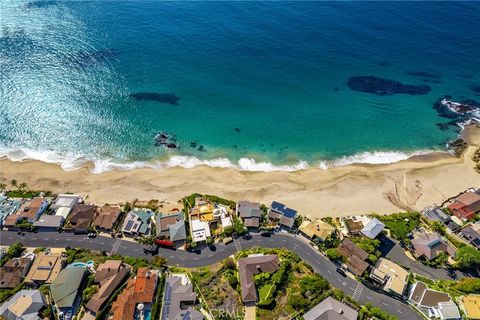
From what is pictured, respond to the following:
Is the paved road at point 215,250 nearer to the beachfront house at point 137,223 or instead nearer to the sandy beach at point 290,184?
the beachfront house at point 137,223

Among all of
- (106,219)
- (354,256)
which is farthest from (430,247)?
(106,219)

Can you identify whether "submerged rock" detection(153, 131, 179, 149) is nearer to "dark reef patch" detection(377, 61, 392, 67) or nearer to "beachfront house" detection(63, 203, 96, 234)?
"beachfront house" detection(63, 203, 96, 234)

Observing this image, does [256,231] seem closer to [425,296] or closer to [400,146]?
[425,296]

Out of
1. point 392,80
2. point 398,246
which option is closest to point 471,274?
point 398,246

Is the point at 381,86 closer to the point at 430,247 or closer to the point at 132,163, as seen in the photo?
the point at 430,247

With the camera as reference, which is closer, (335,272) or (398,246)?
(335,272)

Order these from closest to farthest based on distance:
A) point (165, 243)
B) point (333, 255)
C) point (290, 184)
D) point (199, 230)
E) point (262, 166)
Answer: point (333, 255) < point (165, 243) < point (199, 230) < point (290, 184) < point (262, 166)
